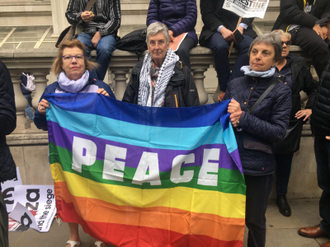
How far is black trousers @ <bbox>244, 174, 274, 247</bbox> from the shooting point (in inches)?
98.6

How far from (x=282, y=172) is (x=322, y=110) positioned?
3.86ft

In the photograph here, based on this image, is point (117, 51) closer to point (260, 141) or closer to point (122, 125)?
point (122, 125)

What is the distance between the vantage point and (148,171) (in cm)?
262

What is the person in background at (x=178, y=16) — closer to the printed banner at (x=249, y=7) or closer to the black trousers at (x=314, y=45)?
the printed banner at (x=249, y=7)

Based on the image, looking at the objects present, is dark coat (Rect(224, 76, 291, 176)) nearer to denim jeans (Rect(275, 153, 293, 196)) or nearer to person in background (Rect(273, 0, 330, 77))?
denim jeans (Rect(275, 153, 293, 196))

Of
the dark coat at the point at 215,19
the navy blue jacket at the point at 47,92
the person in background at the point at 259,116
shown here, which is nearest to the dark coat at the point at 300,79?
the dark coat at the point at 215,19

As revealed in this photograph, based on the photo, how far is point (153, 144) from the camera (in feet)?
8.61

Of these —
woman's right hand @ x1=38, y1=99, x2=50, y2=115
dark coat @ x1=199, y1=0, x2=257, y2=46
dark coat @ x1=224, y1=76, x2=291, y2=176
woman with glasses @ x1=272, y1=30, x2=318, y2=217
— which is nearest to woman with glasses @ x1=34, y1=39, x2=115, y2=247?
woman's right hand @ x1=38, y1=99, x2=50, y2=115

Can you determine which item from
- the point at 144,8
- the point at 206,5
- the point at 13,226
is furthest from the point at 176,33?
the point at 144,8

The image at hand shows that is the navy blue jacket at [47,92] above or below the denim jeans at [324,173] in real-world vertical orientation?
above

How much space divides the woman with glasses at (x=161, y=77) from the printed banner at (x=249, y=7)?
41.5 inches

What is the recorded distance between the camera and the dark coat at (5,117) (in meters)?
2.47

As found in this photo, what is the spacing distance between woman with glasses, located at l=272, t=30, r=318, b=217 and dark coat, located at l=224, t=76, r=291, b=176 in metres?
0.84

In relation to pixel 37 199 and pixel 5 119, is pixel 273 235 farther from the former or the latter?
pixel 5 119
